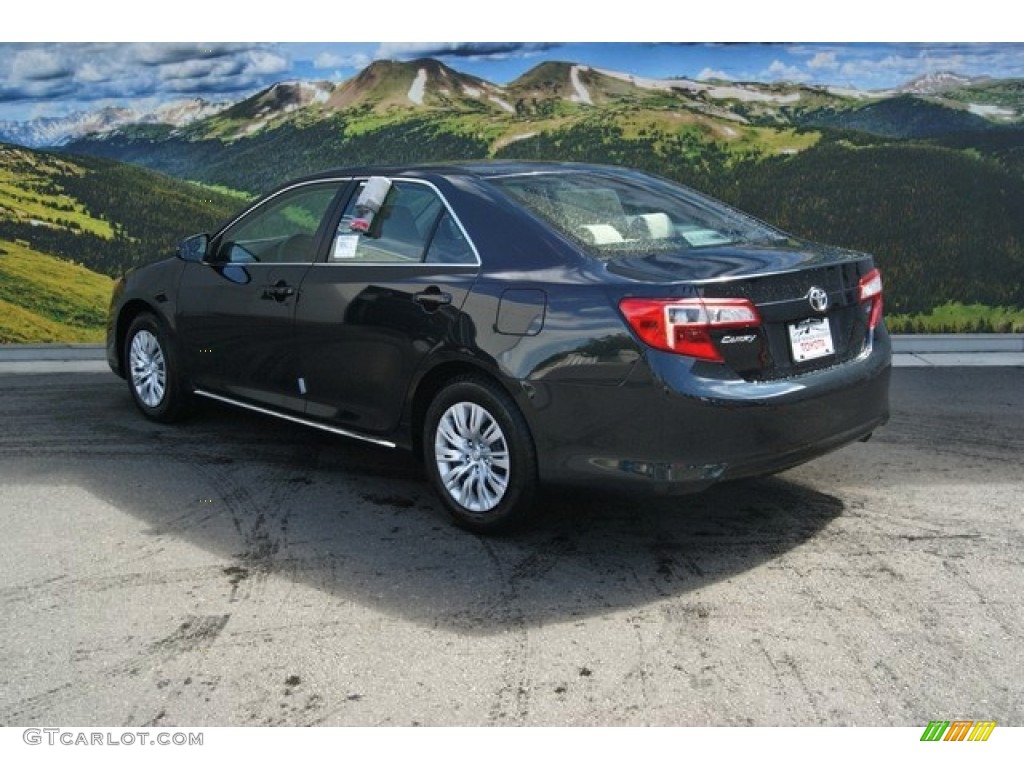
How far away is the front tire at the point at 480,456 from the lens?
4840mm

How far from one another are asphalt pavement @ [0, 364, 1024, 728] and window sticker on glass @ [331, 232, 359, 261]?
3.78ft

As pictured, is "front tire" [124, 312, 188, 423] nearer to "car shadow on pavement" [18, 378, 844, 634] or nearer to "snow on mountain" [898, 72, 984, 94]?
"car shadow on pavement" [18, 378, 844, 634]

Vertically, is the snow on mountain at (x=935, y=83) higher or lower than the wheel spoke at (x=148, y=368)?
higher

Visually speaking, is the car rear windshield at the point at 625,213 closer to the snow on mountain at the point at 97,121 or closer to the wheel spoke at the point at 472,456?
the wheel spoke at the point at 472,456

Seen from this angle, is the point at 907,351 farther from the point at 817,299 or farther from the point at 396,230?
the point at 396,230

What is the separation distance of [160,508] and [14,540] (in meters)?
0.67

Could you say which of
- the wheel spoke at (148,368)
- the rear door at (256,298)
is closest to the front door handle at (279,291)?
the rear door at (256,298)

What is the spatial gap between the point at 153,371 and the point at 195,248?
90cm

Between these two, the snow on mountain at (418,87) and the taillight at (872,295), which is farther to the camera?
the snow on mountain at (418,87)

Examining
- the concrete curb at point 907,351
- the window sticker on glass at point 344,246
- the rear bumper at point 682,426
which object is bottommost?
the concrete curb at point 907,351

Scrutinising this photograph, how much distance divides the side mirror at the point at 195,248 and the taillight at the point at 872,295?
3.63 meters

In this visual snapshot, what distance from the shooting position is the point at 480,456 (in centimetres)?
504
